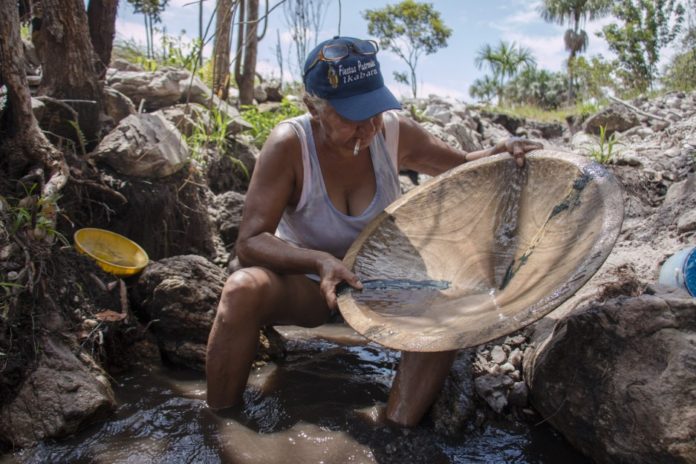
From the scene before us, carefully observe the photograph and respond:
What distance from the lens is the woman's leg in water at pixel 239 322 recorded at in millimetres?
2039

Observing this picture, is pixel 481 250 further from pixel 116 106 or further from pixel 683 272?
pixel 116 106

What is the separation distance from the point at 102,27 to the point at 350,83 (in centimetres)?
276

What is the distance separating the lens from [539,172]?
7.10 ft

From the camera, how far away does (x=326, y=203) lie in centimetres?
230

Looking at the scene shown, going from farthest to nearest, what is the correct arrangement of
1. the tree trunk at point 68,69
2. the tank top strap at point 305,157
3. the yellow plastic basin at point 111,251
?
the tree trunk at point 68,69
the yellow plastic basin at point 111,251
the tank top strap at point 305,157

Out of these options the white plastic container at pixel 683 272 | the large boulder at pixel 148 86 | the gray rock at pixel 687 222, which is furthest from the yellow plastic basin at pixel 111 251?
the gray rock at pixel 687 222

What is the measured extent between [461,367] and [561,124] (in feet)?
37.5

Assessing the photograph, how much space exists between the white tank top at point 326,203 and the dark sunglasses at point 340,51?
0.32 m

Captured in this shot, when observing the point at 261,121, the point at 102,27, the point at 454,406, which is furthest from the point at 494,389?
the point at 261,121

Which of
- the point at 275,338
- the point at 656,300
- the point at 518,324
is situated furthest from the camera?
the point at 275,338

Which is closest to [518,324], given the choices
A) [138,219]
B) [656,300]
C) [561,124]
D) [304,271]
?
[656,300]

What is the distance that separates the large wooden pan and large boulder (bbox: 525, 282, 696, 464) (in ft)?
0.90

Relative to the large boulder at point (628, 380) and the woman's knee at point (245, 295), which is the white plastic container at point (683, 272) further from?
the woman's knee at point (245, 295)

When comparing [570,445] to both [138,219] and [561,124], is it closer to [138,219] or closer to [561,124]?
[138,219]
